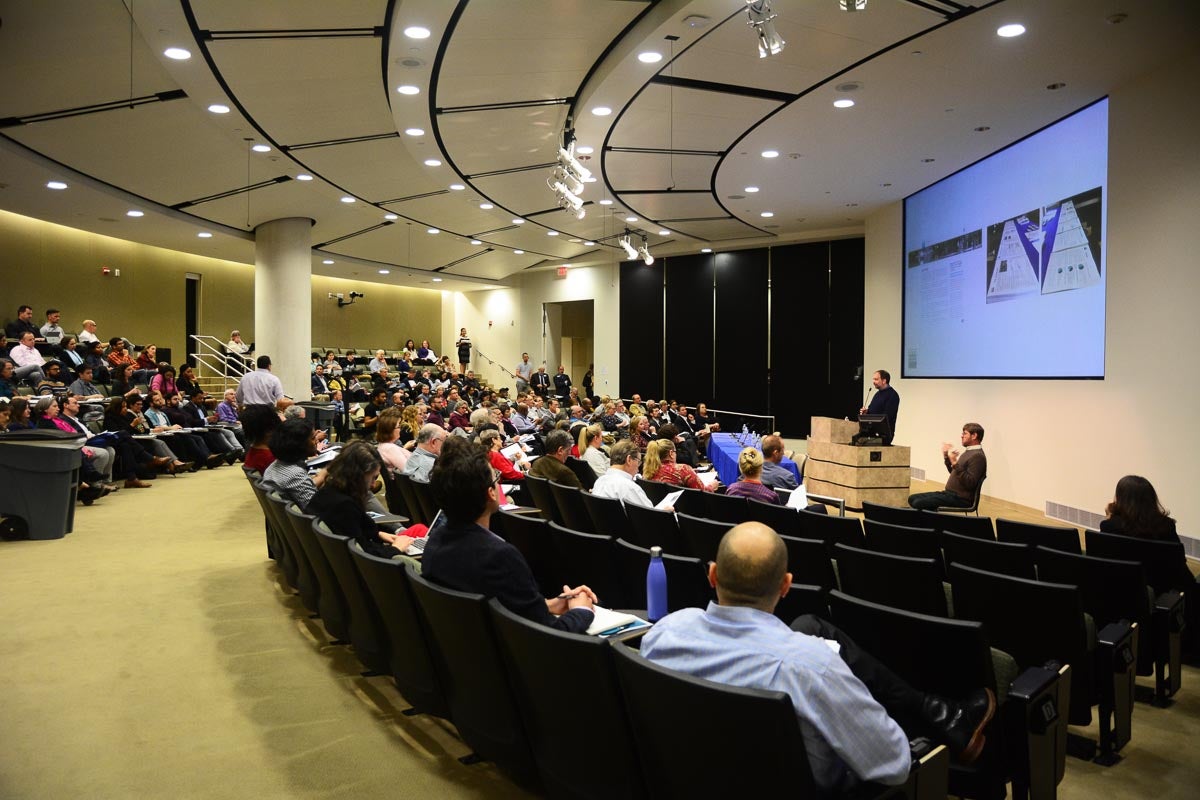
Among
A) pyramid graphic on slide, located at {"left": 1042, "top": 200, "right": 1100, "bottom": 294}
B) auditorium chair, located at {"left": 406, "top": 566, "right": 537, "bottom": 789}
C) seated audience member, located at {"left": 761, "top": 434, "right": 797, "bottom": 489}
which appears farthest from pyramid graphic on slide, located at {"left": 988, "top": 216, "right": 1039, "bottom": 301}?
auditorium chair, located at {"left": 406, "top": 566, "right": 537, "bottom": 789}

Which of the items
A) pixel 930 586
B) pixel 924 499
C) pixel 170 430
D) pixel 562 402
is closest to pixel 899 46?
pixel 924 499

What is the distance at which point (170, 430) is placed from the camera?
35.0ft

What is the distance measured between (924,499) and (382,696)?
5.86 metres

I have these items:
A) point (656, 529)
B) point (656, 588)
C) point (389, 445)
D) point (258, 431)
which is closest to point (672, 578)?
point (656, 588)

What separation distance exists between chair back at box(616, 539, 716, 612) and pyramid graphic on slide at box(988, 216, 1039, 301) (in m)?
7.34

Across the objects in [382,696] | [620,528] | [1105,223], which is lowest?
[382,696]

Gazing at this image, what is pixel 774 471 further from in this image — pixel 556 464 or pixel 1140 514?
pixel 1140 514

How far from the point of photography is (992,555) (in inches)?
141

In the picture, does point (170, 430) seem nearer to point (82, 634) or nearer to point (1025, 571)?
point (82, 634)

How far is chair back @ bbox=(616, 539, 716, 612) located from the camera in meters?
3.26

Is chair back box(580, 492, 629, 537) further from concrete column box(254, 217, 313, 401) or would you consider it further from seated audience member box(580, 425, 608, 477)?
concrete column box(254, 217, 313, 401)

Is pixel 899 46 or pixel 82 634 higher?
pixel 899 46

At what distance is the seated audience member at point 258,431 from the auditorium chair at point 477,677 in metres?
3.56

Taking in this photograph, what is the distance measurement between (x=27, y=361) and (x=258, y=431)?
7.74m
